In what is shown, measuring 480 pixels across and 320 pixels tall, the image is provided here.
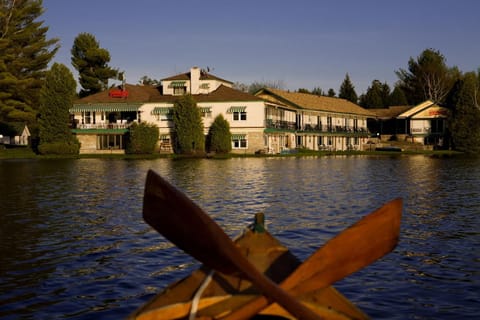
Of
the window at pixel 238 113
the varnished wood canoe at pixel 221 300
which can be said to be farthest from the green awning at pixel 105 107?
the varnished wood canoe at pixel 221 300

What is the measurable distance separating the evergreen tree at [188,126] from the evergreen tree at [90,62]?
27.2 metres

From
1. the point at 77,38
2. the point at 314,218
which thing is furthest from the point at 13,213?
the point at 77,38

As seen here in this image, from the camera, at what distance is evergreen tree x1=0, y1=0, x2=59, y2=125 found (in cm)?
6178

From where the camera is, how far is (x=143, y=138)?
57781mm

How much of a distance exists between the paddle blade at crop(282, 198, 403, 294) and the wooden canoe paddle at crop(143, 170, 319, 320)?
2.00 feet

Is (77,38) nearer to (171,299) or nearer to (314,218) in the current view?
(314,218)

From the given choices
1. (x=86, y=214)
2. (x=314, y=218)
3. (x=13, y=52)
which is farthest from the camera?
(x=13, y=52)

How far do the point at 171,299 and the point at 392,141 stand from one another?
79.1 metres

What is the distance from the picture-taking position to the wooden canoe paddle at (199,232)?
445cm

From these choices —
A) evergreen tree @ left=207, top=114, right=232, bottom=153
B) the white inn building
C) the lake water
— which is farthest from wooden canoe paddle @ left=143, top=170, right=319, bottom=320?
the white inn building

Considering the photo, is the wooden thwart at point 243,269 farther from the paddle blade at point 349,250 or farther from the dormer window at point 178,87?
the dormer window at point 178,87

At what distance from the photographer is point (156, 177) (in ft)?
14.9

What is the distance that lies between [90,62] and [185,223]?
81167mm

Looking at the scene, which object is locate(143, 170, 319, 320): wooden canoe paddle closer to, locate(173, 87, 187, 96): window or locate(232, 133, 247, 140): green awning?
locate(232, 133, 247, 140): green awning
